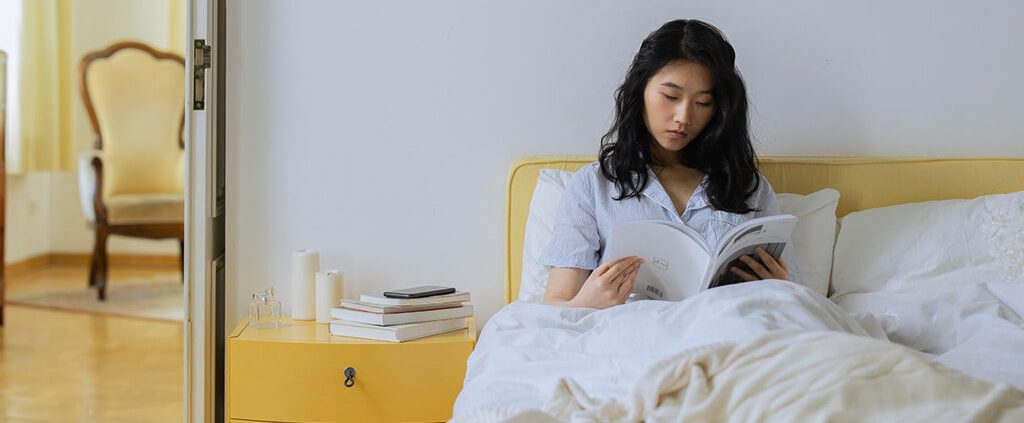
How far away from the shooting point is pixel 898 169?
2.25m

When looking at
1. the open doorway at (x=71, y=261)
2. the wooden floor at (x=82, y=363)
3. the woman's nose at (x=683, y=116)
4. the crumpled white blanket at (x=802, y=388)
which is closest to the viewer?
the crumpled white blanket at (x=802, y=388)

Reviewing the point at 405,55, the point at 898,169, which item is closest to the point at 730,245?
the point at 898,169

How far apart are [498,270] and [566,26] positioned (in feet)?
1.96

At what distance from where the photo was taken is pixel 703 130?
203 cm

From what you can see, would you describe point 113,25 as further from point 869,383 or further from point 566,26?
point 869,383

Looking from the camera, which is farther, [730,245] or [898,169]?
[898,169]

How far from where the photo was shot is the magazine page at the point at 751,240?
1682 mm

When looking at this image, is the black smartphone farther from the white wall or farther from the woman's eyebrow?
the woman's eyebrow

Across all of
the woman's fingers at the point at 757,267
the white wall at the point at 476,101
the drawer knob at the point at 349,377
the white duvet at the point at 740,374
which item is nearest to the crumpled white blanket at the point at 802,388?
the white duvet at the point at 740,374

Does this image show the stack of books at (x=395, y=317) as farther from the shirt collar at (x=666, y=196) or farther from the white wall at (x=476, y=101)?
the shirt collar at (x=666, y=196)

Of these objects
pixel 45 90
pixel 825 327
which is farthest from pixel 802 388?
pixel 45 90

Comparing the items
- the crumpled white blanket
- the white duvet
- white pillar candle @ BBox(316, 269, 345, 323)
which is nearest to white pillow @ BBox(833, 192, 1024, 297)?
the white duvet

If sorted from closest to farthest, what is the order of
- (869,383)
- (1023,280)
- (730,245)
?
(869,383), (730,245), (1023,280)

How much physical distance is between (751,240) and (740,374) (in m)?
0.64
